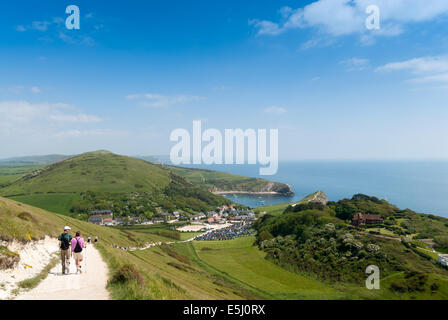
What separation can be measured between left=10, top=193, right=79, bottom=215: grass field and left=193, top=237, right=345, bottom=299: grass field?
11957cm

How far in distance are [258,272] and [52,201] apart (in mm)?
171230

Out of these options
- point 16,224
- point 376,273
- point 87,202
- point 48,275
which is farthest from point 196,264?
point 87,202

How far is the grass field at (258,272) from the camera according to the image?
53.9m

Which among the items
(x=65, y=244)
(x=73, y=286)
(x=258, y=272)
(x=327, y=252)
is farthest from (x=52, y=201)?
(x=73, y=286)

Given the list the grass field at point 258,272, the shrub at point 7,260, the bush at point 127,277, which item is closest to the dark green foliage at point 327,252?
the grass field at point 258,272

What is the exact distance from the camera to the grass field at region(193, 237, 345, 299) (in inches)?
2121

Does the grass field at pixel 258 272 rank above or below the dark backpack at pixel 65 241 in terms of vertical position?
below

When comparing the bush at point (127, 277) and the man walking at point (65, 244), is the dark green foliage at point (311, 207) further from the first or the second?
the man walking at point (65, 244)

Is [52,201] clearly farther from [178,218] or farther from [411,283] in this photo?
[411,283]

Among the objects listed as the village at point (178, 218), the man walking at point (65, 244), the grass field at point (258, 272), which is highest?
the man walking at point (65, 244)

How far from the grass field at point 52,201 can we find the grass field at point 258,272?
120 meters

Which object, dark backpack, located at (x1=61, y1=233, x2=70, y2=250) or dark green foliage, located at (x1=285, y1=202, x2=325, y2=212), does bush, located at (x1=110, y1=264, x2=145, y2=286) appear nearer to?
dark backpack, located at (x1=61, y1=233, x2=70, y2=250)

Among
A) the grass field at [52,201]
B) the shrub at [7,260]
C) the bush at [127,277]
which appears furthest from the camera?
the grass field at [52,201]
